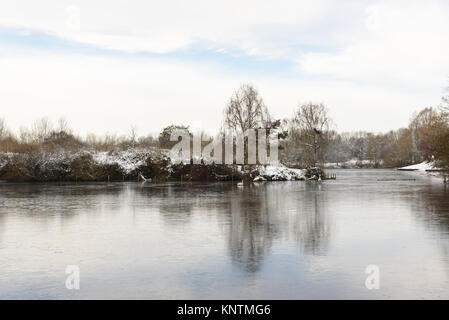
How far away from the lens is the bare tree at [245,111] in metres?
51.3

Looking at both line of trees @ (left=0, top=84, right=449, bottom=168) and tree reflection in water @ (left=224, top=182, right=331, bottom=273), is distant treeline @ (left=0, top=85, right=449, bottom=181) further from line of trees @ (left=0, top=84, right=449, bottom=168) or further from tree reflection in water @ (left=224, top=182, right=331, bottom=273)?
tree reflection in water @ (left=224, top=182, right=331, bottom=273)

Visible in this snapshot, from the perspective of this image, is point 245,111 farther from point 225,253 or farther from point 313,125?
point 225,253

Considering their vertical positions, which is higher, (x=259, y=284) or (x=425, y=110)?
(x=425, y=110)

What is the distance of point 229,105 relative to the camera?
52.3 m

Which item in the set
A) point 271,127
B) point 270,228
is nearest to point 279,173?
point 271,127

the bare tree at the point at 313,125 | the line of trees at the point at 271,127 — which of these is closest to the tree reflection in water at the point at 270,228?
the line of trees at the point at 271,127

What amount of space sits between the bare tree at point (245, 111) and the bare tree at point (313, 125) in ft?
42.2

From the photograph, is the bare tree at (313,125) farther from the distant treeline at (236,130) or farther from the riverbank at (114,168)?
the riverbank at (114,168)

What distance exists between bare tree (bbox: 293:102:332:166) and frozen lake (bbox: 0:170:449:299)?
145 ft

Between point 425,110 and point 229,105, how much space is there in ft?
261

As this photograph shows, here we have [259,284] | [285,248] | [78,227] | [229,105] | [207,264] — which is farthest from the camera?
[229,105]
